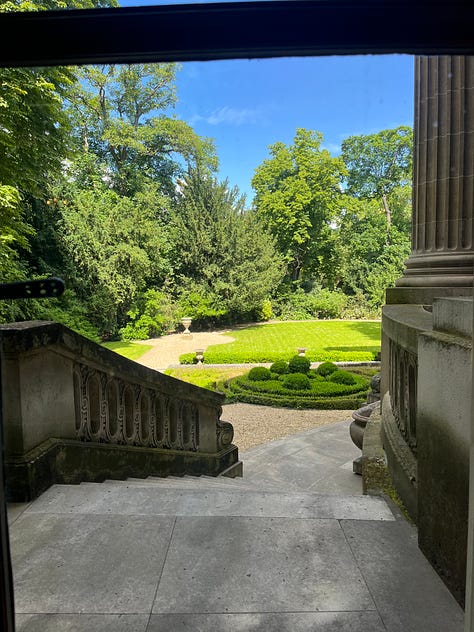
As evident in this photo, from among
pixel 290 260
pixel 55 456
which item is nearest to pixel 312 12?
pixel 55 456

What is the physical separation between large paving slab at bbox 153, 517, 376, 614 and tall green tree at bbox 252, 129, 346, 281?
12411 mm

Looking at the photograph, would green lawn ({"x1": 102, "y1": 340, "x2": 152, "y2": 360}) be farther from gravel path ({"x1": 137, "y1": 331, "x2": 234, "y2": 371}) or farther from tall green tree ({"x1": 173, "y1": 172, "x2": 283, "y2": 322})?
tall green tree ({"x1": 173, "y1": 172, "x2": 283, "y2": 322})

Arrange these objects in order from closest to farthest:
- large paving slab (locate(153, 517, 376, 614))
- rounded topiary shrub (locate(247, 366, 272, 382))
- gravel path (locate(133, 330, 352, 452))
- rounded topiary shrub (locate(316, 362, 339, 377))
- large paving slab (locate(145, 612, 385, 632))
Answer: large paving slab (locate(145, 612, 385, 632)) < large paving slab (locate(153, 517, 376, 614)) < gravel path (locate(133, 330, 352, 452)) < rounded topiary shrub (locate(247, 366, 272, 382)) < rounded topiary shrub (locate(316, 362, 339, 377))

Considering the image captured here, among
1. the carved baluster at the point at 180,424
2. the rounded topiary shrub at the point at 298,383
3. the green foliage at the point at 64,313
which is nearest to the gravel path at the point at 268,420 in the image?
the rounded topiary shrub at the point at 298,383

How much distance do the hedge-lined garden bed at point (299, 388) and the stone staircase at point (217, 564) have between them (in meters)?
8.76

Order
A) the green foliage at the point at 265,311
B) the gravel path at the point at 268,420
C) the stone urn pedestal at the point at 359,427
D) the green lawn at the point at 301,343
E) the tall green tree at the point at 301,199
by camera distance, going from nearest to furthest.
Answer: the stone urn pedestal at the point at 359,427, the gravel path at the point at 268,420, the green lawn at the point at 301,343, the tall green tree at the point at 301,199, the green foliage at the point at 265,311

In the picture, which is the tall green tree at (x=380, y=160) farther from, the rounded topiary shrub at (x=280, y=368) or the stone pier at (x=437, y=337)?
the stone pier at (x=437, y=337)

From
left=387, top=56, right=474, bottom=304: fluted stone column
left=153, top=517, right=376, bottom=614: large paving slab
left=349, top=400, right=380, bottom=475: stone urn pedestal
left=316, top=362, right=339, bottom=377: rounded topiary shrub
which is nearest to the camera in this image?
left=153, top=517, right=376, bottom=614: large paving slab

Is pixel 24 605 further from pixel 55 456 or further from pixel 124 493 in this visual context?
pixel 55 456

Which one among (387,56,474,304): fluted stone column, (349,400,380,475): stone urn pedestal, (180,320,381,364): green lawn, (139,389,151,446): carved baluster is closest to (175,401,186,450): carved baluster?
(139,389,151,446): carved baluster

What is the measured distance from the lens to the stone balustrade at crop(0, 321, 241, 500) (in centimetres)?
273

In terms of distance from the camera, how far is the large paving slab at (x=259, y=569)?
5.95ft

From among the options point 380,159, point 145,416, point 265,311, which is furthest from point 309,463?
point 265,311

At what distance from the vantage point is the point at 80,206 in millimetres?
22031
